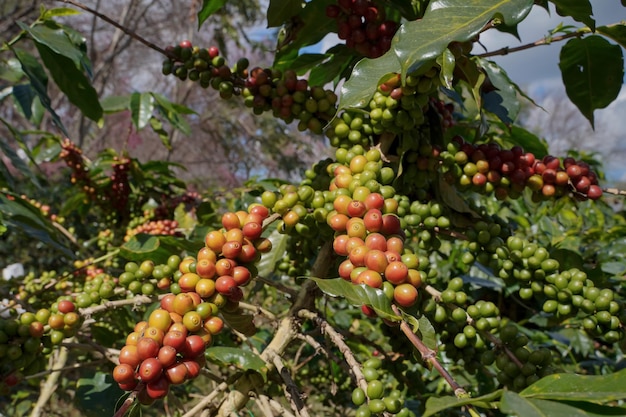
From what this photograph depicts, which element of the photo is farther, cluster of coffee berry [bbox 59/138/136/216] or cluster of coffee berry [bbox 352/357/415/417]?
cluster of coffee berry [bbox 59/138/136/216]

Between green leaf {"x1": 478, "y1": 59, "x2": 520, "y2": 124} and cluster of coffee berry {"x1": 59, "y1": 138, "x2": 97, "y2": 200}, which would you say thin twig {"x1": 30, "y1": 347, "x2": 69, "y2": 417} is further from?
green leaf {"x1": 478, "y1": 59, "x2": 520, "y2": 124}

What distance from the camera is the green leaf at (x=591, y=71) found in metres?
Result: 1.12

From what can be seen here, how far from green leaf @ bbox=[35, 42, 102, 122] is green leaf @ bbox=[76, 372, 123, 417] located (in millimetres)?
803

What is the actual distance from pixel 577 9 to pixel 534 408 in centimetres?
71

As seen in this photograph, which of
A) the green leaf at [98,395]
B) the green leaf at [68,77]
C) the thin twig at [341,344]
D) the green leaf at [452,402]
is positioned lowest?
the green leaf at [98,395]

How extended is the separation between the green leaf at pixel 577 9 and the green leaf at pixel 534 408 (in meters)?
0.69

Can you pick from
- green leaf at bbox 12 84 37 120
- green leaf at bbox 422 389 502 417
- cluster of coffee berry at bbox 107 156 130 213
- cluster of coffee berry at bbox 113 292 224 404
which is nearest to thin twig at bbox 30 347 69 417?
cluster of coffee berry at bbox 107 156 130 213

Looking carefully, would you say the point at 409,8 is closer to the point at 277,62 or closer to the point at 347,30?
the point at 347,30

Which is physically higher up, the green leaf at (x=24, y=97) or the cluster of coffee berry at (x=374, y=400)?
the green leaf at (x=24, y=97)

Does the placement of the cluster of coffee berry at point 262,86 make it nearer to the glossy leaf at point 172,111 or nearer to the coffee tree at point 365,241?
the coffee tree at point 365,241

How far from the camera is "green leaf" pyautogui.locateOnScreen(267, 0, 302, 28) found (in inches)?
47.0

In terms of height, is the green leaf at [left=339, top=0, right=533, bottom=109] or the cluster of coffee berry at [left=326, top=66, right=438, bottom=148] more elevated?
the green leaf at [left=339, top=0, right=533, bottom=109]

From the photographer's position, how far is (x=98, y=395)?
1293 mm

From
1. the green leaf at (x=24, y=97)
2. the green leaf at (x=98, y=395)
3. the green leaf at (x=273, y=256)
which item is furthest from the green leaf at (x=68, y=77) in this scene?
the green leaf at (x=98, y=395)
